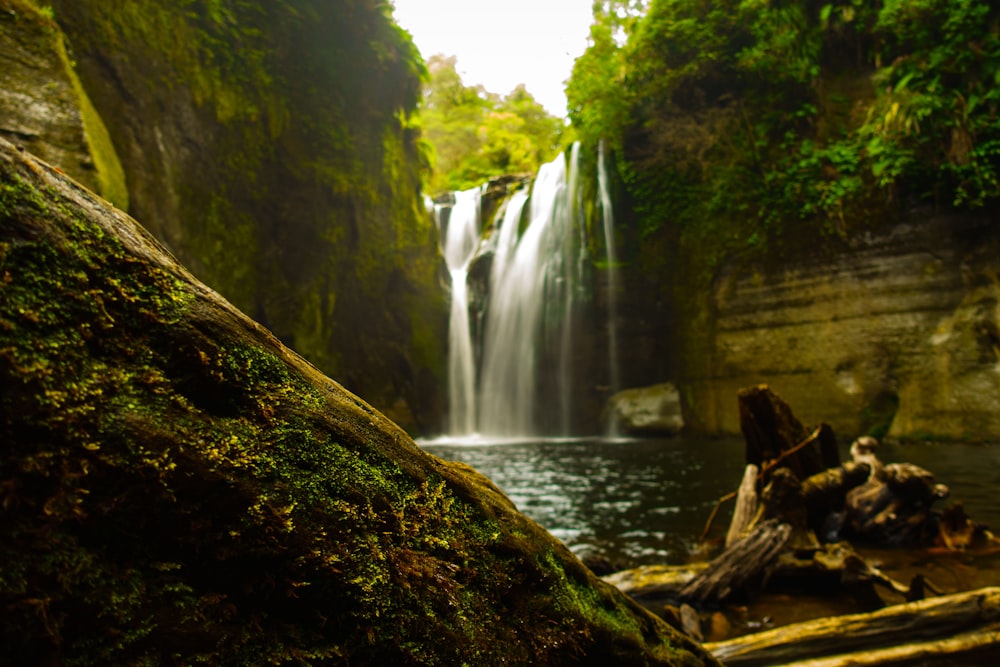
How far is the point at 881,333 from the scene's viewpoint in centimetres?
1052

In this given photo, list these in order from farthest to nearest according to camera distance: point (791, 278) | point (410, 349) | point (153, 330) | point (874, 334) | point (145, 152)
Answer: point (410, 349), point (791, 278), point (874, 334), point (145, 152), point (153, 330)

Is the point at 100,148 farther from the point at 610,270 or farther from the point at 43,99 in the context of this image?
the point at 610,270

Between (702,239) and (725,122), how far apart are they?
297cm

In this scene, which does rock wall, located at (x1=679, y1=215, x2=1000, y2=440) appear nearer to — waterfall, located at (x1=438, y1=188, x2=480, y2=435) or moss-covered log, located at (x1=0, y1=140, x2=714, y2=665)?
waterfall, located at (x1=438, y1=188, x2=480, y2=435)

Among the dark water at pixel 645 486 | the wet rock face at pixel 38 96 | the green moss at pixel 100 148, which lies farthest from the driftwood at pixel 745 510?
the wet rock face at pixel 38 96

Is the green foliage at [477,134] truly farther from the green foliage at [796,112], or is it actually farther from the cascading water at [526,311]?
the green foliage at [796,112]

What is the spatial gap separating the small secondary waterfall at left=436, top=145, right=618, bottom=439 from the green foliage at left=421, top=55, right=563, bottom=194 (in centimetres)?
706

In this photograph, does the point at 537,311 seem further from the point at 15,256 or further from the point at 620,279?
the point at 15,256

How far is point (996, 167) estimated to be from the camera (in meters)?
9.68

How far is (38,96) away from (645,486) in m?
8.55

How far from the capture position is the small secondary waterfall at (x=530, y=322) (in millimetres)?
16844

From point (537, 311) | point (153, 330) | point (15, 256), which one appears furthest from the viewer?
point (537, 311)

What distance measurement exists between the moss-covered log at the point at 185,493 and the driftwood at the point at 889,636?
168 cm

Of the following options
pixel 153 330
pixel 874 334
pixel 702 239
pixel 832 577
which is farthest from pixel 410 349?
pixel 153 330
